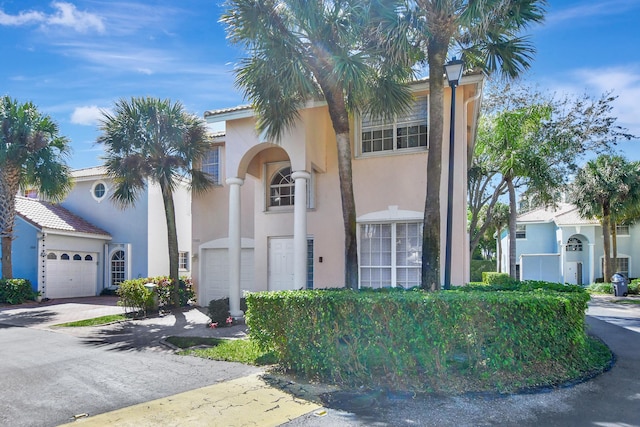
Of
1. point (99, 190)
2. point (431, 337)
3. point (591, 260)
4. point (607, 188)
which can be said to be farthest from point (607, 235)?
point (99, 190)

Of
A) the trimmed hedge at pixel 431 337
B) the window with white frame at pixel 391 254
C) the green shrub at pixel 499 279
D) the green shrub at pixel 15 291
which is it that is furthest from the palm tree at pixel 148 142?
the green shrub at pixel 499 279

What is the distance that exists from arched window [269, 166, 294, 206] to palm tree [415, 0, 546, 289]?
19.7ft

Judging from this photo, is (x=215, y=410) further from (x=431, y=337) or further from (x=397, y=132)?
(x=397, y=132)

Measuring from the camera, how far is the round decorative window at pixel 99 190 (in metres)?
23.6

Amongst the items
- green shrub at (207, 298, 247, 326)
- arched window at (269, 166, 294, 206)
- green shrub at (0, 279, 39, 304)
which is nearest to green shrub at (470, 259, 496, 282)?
arched window at (269, 166, 294, 206)

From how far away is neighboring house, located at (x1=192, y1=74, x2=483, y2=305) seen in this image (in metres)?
11.7

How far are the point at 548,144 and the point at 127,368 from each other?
19.6 metres

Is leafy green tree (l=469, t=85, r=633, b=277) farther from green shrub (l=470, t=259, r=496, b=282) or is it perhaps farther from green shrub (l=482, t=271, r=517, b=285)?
green shrub (l=470, t=259, r=496, b=282)

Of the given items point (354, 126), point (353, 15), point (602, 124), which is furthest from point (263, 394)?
point (602, 124)

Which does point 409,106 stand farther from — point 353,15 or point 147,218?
point 147,218

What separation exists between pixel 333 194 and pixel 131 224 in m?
14.0

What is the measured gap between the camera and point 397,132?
12.6 m

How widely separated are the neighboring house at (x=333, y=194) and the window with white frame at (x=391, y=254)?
0.03 m

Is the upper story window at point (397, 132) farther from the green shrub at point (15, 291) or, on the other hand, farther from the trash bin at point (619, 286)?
the trash bin at point (619, 286)
